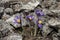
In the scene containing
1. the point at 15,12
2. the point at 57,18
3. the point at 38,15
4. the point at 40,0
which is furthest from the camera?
the point at 40,0

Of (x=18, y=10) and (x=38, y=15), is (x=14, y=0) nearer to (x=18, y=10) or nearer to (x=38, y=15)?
(x=18, y=10)

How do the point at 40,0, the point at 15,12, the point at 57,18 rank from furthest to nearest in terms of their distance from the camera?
the point at 40,0 → the point at 15,12 → the point at 57,18

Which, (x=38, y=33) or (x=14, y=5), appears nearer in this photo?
(x=38, y=33)

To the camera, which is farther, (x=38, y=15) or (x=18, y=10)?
(x=18, y=10)

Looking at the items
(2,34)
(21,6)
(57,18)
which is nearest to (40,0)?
(21,6)

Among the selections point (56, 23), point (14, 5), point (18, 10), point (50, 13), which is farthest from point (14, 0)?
point (56, 23)

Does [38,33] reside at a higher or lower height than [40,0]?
lower

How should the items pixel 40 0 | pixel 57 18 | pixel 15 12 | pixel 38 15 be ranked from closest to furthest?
pixel 38 15
pixel 57 18
pixel 15 12
pixel 40 0

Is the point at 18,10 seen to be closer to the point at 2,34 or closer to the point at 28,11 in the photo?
the point at 28,11

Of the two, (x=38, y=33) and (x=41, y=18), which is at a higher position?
(x=41, y=18)
